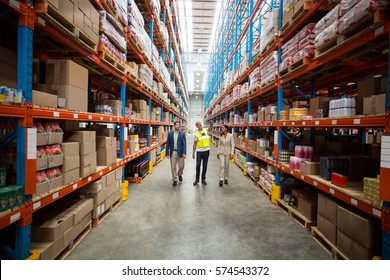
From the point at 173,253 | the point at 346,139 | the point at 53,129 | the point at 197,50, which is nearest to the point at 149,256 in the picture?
the point at 173,253

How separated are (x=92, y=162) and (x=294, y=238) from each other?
3347mm

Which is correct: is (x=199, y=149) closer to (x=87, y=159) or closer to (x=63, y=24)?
(x=87, y=159)

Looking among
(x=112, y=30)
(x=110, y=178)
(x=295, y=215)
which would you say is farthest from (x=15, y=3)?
(x=295, y=215)

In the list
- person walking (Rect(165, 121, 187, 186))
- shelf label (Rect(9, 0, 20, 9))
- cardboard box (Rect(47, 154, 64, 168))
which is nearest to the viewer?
shelf label (Rect(9, 0, 20, 9))

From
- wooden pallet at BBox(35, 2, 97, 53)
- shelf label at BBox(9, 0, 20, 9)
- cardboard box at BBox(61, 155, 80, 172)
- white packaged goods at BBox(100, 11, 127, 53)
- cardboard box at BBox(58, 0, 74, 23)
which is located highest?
white packaged goods at BBox(100, 11, 127, 53)

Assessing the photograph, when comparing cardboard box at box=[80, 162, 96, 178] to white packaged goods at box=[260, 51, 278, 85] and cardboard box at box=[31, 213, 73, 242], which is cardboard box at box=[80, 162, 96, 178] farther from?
white packaged goods at box=[260, 51, 278, 85]

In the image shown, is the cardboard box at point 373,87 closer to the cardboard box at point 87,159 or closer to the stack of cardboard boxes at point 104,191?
the cardboard box at point 87,159

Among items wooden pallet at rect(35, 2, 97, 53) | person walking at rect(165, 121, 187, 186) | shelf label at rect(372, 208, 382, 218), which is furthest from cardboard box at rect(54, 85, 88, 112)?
shelf label at rect(372, 208, 382, 218)

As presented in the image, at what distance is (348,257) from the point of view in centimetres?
272

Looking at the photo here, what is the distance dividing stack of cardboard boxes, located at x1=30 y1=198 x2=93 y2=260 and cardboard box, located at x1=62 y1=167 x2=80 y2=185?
18.4 inches

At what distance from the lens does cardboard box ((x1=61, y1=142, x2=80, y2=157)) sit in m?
2.90

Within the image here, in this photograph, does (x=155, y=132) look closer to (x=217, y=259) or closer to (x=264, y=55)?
(x=264, y=55)

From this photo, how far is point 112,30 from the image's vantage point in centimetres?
405

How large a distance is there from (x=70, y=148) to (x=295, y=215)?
3.95 meters
